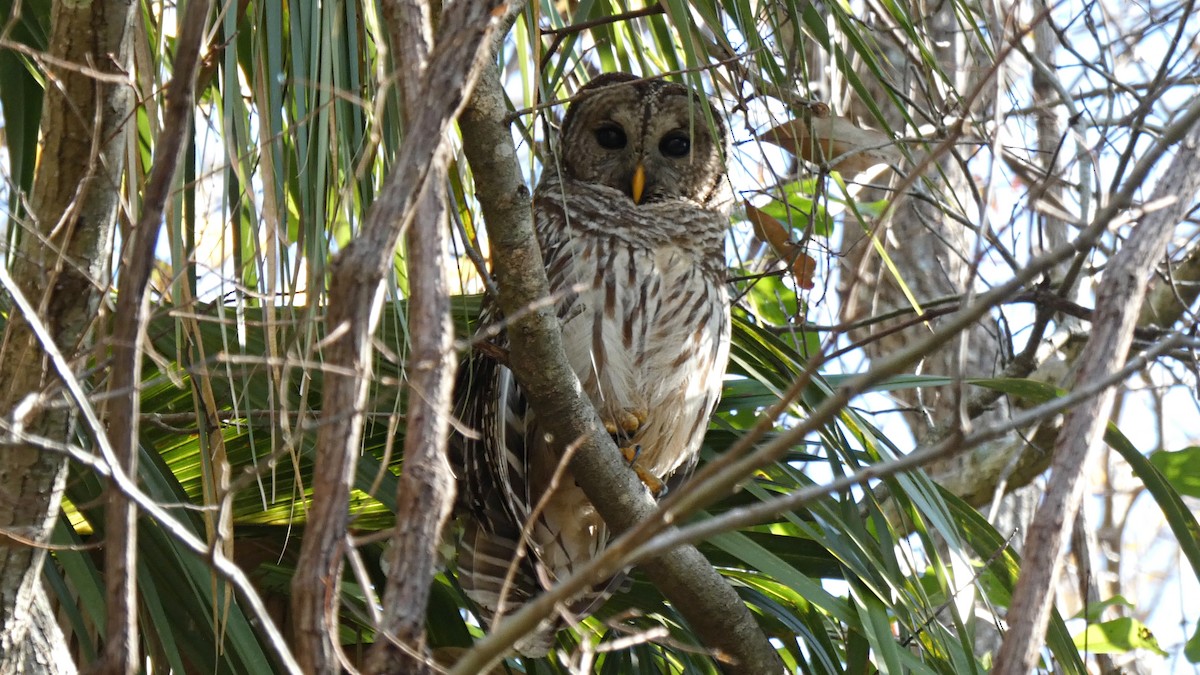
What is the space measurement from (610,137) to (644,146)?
0.13 meters

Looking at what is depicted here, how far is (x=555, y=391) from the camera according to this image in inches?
88.5

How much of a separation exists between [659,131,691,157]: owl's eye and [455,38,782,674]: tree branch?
1.55 m

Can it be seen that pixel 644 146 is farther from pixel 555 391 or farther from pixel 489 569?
pixel 555 391

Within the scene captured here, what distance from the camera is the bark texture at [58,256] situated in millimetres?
1777

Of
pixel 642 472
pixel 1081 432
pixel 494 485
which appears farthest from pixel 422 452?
pixel 642 472

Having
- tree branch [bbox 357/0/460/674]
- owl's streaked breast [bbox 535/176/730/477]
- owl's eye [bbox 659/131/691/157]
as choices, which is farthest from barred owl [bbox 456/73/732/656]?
tree branch [bbox 357/0/460/674]

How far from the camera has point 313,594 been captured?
3.36 ft

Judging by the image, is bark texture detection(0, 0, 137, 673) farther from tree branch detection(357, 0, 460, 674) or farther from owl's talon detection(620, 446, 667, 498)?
owl's talon detection(620, 446, 667, 498)

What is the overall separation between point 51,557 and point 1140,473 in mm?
2012

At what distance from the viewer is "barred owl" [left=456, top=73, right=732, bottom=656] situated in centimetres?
305

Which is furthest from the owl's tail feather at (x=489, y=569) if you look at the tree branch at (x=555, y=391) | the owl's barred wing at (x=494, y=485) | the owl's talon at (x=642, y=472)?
the tree branch at (x=555, y=391)

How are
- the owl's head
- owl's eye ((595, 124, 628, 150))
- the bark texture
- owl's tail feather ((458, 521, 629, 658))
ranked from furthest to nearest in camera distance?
owl's eye ((595, 124, 628, 150)), the owl's head, owl's tail feather ((458, 521, 629, 658)), the bark texture

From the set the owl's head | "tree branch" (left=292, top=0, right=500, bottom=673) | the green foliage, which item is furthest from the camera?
the owl's head

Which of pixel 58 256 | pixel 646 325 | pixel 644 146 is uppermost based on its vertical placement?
pixel 644 146
